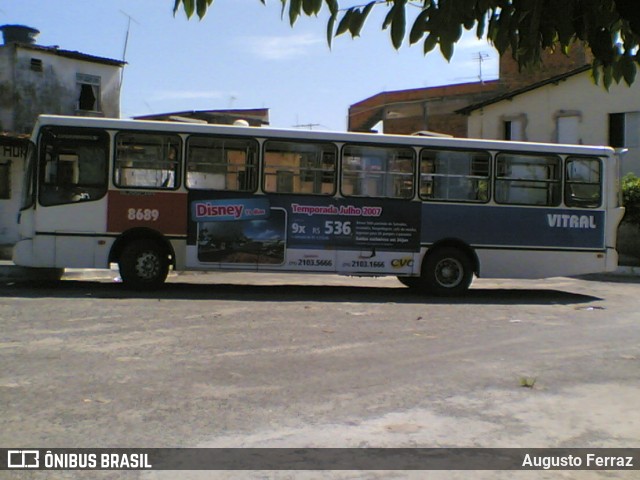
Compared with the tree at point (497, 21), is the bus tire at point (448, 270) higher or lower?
lower

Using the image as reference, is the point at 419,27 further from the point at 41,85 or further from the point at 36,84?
the point at 41,85

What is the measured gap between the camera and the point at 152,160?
44.2ft

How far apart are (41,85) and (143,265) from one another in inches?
771

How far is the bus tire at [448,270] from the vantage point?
46.2 ft

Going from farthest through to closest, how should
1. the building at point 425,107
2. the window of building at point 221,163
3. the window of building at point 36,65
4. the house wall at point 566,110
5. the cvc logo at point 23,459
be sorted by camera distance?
the building at point 425,107
the window of building at point 36,65
the house wall at point 566,110
the window of building at point 221,163
the cvc logo at point 23,459

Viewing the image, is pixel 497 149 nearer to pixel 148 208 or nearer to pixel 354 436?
pixel 148 208

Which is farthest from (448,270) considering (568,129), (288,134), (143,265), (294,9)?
(568,129)

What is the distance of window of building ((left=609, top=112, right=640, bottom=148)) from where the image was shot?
87.3ft

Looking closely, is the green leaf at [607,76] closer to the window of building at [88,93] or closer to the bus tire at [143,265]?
the bus tire at [143,265]

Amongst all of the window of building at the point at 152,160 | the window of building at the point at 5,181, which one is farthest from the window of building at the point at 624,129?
the window of building at the point at 5,181

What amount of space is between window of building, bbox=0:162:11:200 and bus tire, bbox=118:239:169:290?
1387 cm

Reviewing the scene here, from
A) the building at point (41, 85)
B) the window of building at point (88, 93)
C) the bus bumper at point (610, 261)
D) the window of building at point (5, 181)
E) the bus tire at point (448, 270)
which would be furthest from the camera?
the window of building at point (88, 93)

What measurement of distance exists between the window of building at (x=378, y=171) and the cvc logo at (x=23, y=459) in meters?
9.70

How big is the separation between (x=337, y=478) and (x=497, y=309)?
8.74m
